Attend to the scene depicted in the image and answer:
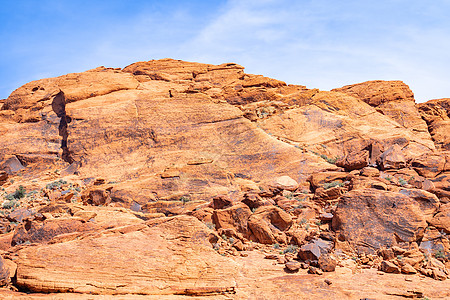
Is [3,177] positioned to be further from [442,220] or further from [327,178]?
[442,220]

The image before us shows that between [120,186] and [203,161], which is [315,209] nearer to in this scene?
[203,161]

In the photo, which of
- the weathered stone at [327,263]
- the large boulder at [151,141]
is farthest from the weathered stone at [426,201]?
the large boulder at [151,141]

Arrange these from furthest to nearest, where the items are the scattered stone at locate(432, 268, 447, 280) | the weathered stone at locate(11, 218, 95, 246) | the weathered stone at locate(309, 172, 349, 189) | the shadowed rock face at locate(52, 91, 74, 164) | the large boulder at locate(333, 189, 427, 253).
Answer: the shadowed rock face at locate(52, 91, 74, 164) → the weathered stone at locate(309, 172, 349, 189) → the weathered stone at locate(11, 218, 95, 246) → the large boulder at locate(333, 189, 427, 253) → the scattered stone at locate(432, 268, 447, 280)

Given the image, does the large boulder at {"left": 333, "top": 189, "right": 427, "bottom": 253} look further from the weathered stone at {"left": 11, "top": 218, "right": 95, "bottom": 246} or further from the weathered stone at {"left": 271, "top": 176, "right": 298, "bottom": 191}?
the weathered stone at {"left": 11, "top": 218, "right": 95, "bottom": 246}

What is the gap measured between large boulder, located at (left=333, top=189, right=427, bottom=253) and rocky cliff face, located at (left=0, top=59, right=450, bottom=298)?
0.17 ft

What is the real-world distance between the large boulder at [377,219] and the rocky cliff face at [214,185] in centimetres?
5

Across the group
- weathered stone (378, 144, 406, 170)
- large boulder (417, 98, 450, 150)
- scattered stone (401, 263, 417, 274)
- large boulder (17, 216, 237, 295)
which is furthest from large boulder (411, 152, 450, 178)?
large boulder (17, 216, 237, 295)

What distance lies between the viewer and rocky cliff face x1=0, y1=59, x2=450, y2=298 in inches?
393

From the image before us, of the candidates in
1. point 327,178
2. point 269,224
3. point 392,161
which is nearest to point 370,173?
point 327,178

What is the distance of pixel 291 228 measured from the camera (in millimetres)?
14938

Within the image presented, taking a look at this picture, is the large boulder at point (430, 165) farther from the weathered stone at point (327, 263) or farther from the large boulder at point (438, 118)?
the large boulder at point (438, 118)

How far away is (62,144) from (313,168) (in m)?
19.3

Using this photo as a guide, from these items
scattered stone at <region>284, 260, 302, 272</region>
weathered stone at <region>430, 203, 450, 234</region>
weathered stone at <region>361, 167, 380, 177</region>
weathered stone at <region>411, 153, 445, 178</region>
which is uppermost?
weathered stone at <region>411, 153, 445, 178</region>

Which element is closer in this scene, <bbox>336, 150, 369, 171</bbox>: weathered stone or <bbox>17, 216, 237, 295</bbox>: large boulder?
<bbox>17, 216, 237, 295</bbox>: large boulder
